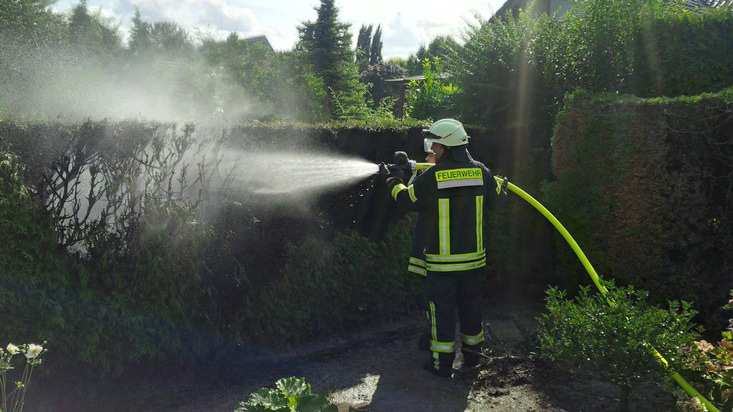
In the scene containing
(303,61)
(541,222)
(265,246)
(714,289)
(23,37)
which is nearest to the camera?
(265,246)

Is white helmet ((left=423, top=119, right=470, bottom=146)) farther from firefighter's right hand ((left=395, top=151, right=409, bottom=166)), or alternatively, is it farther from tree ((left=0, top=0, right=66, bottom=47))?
tree ((left=0, top=0, right=66, bottom=47))

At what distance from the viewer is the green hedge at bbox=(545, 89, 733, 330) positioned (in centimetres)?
571

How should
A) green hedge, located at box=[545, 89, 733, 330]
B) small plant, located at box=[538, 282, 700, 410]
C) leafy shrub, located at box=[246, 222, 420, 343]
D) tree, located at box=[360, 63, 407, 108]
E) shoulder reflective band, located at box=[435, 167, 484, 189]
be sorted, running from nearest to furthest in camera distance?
small plant, located at box=[538, 282, 700, 410] → shoulder reflective band, located at box=[435, 167, 484, 189] → leafy shrub, located at box=[246, 222, 420, 343] → green hedge, located at box=[545, 89, 733, 330] → tree, located at box=[360, 63, 407, 108]

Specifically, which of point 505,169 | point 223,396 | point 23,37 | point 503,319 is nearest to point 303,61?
point 23,37

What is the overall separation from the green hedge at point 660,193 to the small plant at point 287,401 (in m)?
4.24

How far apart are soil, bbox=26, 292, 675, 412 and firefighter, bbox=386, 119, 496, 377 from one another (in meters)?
0.29

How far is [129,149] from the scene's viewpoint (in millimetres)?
4383

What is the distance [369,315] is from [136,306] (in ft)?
7.99

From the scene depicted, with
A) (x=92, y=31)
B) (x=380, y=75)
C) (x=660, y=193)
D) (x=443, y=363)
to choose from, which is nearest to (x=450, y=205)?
(x=443, y=363)

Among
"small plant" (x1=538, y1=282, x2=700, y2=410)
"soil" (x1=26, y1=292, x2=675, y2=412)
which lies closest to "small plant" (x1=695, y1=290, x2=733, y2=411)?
"small plant" (x1=538, y1=282, x2=700, y2=410)

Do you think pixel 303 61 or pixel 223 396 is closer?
pixel 223 396

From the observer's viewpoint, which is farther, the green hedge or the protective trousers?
the green hedge

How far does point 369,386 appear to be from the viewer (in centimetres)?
464

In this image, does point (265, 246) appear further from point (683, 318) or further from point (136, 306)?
point (683, 318)
